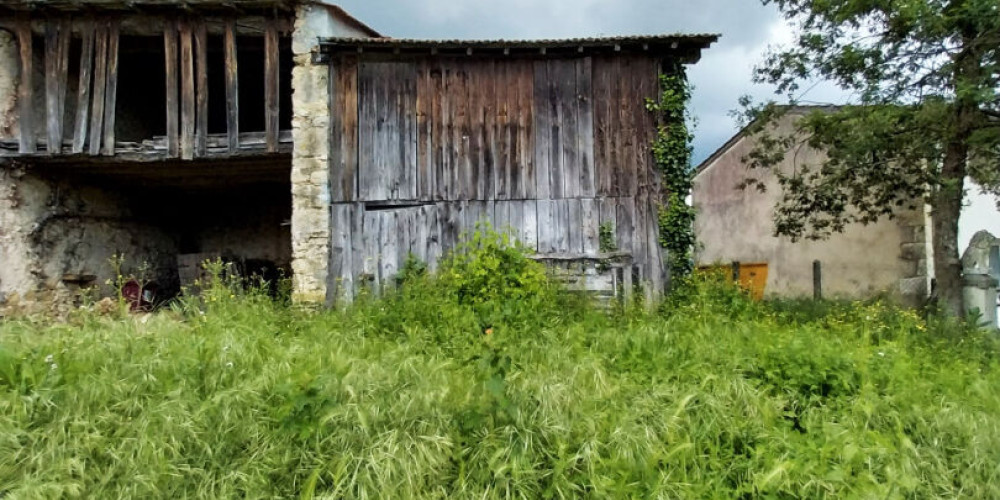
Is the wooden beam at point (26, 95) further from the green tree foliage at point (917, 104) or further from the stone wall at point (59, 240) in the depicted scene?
the green tree foliage at point (917, 104)

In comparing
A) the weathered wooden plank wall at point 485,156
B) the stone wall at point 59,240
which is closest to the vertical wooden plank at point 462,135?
the weathered wooden plank wall at point 485,156

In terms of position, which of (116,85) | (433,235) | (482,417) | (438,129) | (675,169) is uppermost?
(116,85)

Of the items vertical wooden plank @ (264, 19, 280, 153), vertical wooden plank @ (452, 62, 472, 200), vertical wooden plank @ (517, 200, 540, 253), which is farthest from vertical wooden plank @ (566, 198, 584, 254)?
vertical wooden plank @ (264, 19, 280, 153)

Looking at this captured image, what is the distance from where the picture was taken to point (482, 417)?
131 inches

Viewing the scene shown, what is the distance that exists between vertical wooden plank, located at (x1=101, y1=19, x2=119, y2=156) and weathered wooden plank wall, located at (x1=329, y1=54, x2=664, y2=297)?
3822 millimetres

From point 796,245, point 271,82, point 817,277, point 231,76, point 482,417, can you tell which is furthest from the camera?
point 796,245

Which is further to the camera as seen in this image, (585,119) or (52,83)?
(52,83)

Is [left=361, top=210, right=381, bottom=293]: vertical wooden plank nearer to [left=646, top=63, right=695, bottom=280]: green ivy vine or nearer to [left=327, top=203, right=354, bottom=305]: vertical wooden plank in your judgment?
[left=327, top=203, right=354, bottom=305]: vertical wooden plank

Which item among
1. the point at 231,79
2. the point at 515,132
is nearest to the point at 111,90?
the point at 231,79

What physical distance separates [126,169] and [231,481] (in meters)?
9.02

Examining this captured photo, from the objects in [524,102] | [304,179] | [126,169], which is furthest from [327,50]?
[126,169]

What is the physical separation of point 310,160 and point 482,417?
19.8 ft

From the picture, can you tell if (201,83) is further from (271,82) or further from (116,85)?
(116,85)

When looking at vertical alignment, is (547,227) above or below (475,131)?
below
